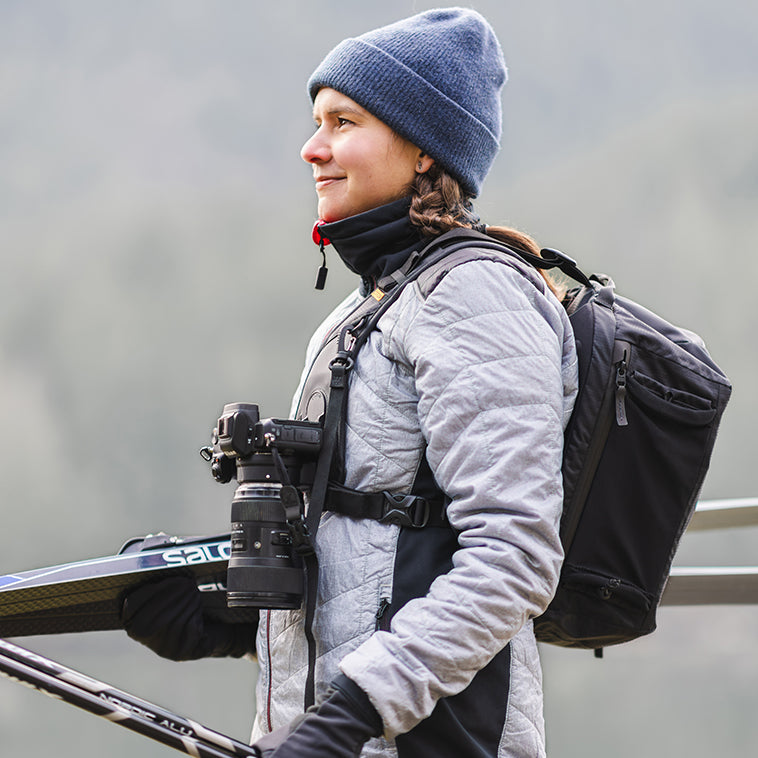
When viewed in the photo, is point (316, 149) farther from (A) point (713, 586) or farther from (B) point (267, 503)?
(A) point (713, 586)

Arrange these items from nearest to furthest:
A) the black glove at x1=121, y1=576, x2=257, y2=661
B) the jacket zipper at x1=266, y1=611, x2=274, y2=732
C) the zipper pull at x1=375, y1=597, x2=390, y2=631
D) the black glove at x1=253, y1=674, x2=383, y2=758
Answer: the black glove at x1=253, y1=674, x2=383, y2=758 < the zipper pull at x1=375, y1=597, x2=390, y2=631 < the jacket zipper at x1=266, y1=611, x2=274, y2=732 < the black glove at x1=121, y1=576, x2=257, y2=661

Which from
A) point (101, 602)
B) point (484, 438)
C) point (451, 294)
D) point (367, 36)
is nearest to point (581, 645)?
point (484, 438)

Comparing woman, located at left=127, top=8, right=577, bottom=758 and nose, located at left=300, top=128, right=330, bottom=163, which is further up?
nose, located at left=300, top=128, right=330, bottom=163

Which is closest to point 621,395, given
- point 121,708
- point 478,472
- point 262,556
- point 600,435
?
point 600,435

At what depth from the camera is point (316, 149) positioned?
144 centimetres

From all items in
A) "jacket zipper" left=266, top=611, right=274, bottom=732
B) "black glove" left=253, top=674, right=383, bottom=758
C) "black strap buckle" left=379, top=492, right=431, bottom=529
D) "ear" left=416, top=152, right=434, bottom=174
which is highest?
"ear" left=416, top=152, right=434, bottom=174

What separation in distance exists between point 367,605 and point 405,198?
1.93 ft

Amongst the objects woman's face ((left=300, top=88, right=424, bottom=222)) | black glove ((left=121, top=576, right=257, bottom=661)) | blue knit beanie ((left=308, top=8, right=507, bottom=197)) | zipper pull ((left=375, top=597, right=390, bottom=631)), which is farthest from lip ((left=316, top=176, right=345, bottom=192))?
black glove ((left=121, top=576, right=257, bottom=661))

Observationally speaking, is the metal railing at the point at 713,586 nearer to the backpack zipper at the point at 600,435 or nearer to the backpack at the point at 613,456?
the backpack at the point at 613,456

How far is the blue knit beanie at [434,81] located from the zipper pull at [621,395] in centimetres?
41

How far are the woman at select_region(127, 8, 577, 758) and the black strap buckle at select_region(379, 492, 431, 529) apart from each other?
1cm

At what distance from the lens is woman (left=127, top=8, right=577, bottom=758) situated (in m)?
1.09

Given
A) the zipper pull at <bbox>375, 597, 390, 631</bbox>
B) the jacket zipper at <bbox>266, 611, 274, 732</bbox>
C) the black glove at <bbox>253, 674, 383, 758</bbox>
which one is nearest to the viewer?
the black glove at <bbox>253, 674, 383, 758</bbox>

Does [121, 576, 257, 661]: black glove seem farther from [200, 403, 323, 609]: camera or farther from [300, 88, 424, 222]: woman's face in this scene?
[300, 88, 424, 222]: woman's face
